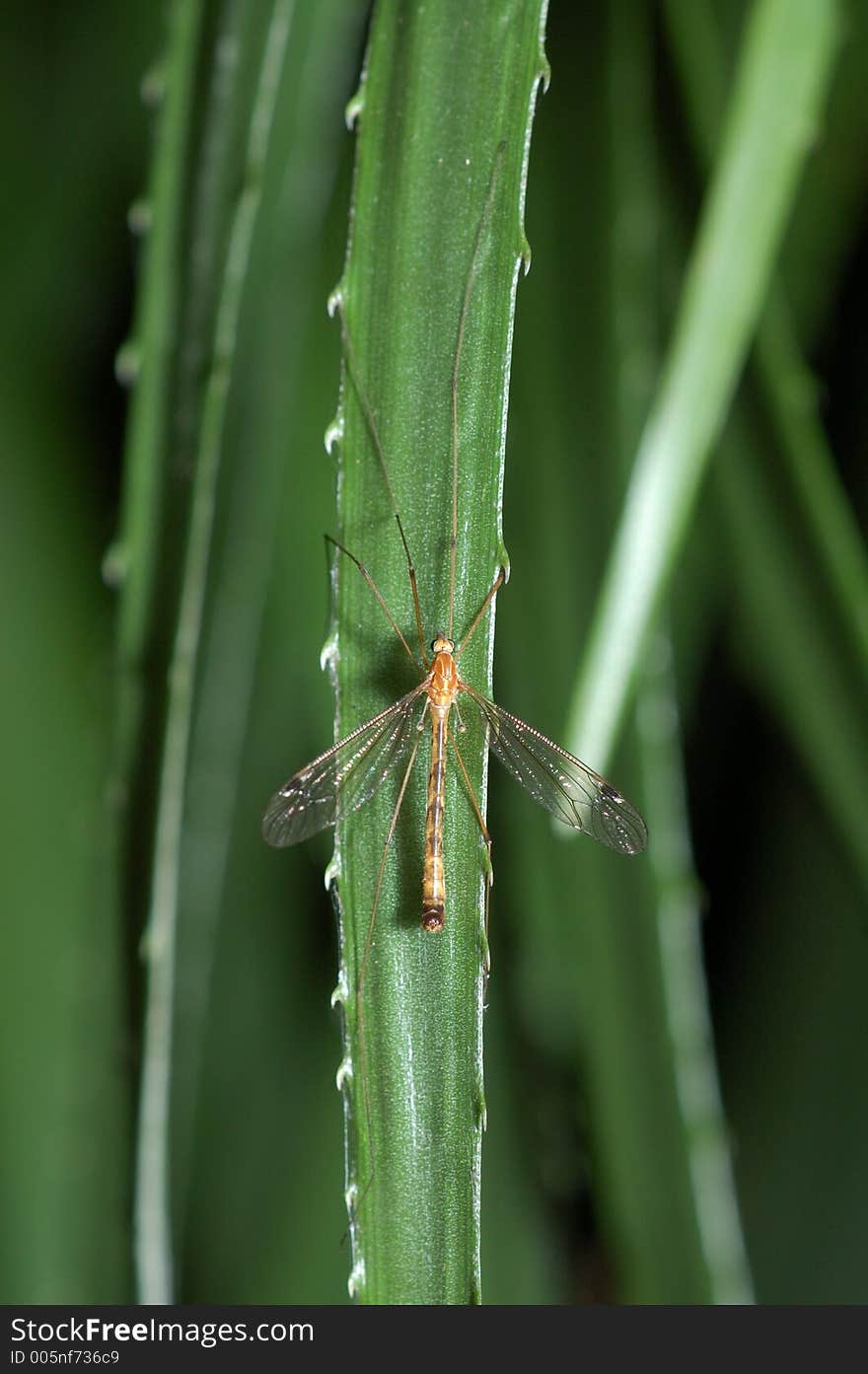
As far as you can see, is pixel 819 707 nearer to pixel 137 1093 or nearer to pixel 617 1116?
pixel 617 1116

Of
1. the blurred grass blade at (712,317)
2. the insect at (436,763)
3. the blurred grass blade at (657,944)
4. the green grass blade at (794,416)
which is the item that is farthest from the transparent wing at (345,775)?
the green grass blade at (794,416)

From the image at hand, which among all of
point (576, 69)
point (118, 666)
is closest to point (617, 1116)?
point (118, 666)

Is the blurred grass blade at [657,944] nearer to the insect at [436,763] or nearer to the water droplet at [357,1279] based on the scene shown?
the insect at [436,763]

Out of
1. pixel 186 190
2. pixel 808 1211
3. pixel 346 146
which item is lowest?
pixel 808 1211

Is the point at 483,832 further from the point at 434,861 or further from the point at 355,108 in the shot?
the point at 355,108

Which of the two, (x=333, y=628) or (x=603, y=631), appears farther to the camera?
(x=603, y=631)

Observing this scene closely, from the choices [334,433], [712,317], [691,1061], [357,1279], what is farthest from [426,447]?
[691,1061]
